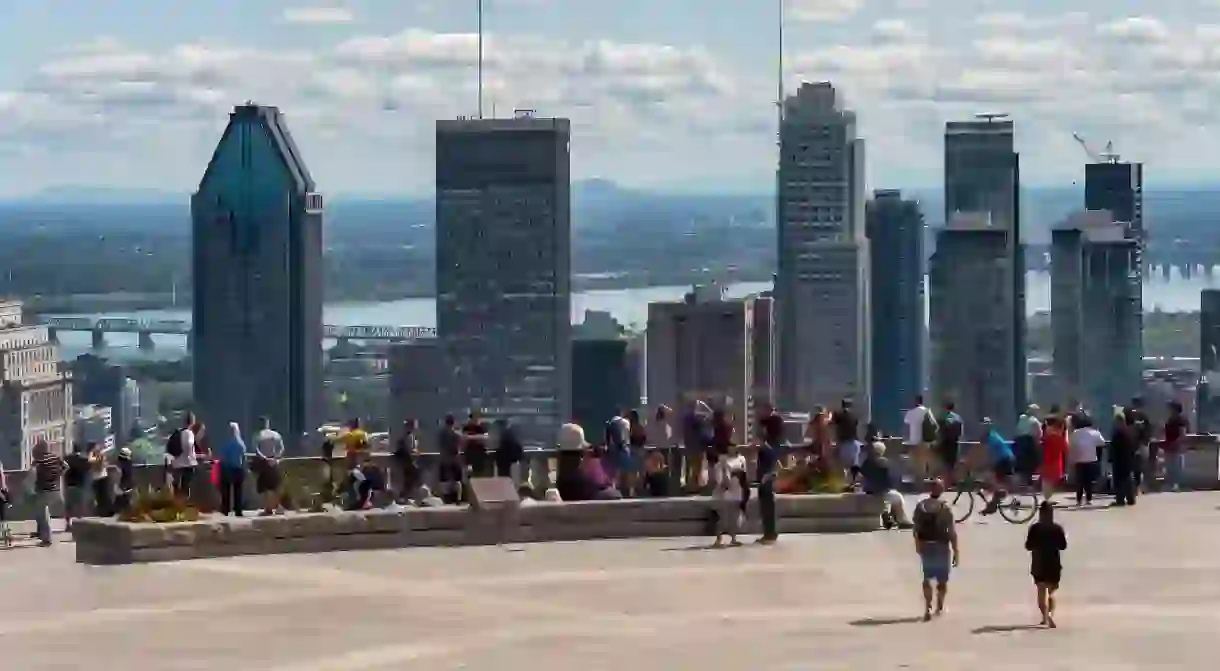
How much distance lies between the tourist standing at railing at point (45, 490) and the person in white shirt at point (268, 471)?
233 centimetres

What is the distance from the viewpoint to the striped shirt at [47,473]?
1054 inches

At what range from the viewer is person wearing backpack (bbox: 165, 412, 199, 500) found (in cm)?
→ 2814

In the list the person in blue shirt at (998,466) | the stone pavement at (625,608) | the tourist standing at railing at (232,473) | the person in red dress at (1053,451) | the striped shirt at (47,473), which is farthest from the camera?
the person in red dress at (1053,451)

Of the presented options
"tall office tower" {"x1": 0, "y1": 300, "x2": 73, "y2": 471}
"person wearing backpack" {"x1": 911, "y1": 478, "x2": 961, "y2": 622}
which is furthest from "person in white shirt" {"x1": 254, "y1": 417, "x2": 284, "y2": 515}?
"tall office tower" {"x1": 0, "y1": 300, "x2": 73, "y2": 471}

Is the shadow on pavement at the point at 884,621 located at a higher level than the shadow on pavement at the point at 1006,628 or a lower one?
higher

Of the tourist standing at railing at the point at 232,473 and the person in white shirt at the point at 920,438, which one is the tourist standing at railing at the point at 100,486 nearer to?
the tourist standing at railing at the point at 232,473

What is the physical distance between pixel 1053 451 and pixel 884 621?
29.2ft

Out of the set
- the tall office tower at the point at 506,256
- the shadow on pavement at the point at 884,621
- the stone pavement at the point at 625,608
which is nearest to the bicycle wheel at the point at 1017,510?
the stone pavement at the point at 625,608

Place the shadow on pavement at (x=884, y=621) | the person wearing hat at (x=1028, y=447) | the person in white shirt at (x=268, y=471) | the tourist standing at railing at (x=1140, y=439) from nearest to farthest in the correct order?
1. the shadow on pavement at (x=884, y=621)
2. the person in white shirt at (x=268, y=471)
3. the person wearing hat at (x=1028, y=447)
4. the tourist standing at railing at (x=1140, y=439)

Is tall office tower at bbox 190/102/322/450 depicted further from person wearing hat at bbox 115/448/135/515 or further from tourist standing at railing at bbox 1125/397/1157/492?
person wearing hat at bbox 115/448/135/515

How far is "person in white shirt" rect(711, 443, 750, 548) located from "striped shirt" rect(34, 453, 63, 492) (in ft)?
24.4

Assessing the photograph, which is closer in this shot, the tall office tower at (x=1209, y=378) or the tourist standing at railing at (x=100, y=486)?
the tourist standing at railing at (x=100, y=486)

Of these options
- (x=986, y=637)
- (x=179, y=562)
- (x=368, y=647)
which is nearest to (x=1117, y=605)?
(x=986, y=637)

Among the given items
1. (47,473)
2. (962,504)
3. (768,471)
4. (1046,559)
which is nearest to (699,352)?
(962,504)
